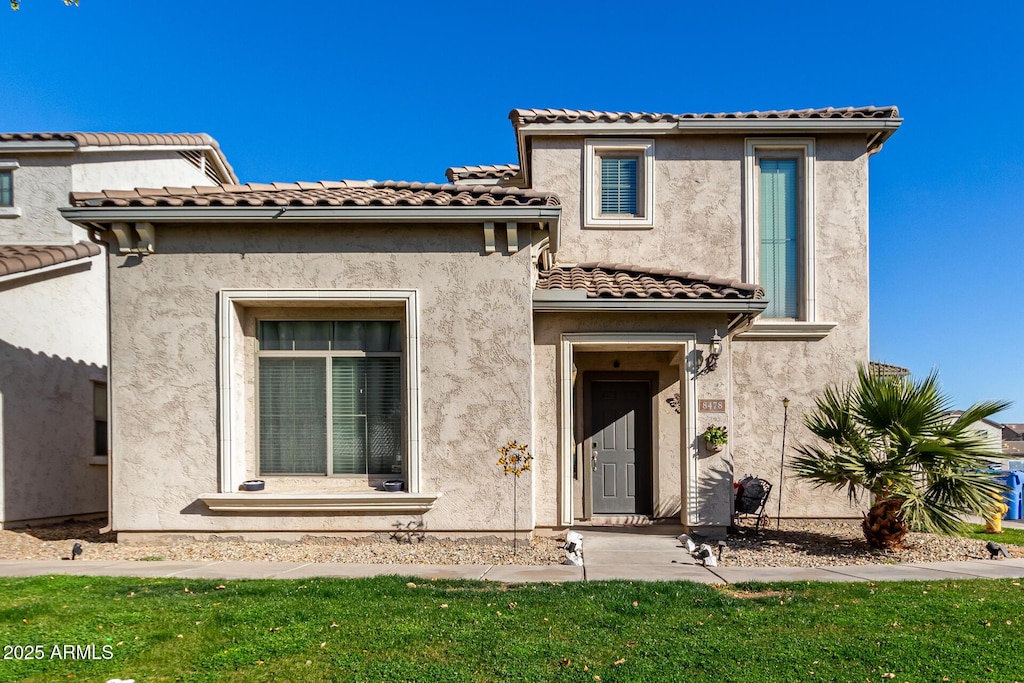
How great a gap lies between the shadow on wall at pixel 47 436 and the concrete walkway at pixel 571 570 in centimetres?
330

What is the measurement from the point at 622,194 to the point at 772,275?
114 inches

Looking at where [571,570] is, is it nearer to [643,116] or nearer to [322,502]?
[322,502]

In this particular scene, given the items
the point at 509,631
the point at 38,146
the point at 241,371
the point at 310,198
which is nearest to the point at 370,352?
the point at 241,371

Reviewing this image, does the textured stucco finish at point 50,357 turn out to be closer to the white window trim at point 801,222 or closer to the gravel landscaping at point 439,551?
the gravel landscaping at point 439,551

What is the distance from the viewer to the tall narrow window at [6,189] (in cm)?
1469

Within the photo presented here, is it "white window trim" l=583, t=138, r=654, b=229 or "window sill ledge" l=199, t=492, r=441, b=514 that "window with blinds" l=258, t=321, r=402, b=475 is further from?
"white window trim" l=583, t=138, r=654, b=229

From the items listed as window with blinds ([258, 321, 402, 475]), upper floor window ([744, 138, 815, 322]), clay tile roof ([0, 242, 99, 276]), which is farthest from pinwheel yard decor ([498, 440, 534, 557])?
clay tile roof ([0, 242, 99, 276])

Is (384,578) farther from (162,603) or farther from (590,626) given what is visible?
(590,626)

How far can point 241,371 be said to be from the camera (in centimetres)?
946

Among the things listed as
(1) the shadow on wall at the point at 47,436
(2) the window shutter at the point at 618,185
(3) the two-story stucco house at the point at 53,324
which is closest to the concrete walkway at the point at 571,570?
(1) the shadow on wall at the point at 47,436

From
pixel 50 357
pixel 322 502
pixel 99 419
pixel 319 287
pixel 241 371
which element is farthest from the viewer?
pixel 99 419

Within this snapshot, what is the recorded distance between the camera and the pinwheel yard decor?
9.05 metres

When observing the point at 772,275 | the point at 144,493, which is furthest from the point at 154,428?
the point at 772,275

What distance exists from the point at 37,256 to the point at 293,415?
19.8ft
